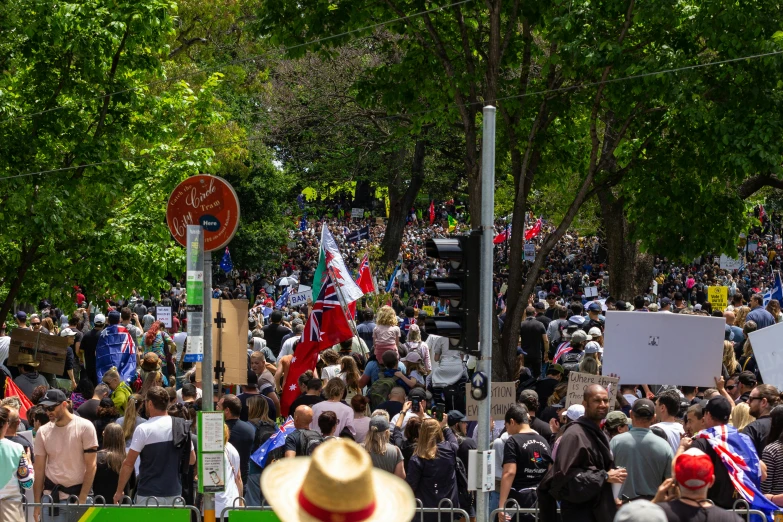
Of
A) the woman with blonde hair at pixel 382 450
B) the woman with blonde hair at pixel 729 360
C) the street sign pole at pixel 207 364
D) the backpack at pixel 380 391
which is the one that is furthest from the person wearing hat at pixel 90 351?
the street sign pole at pixel 207 364

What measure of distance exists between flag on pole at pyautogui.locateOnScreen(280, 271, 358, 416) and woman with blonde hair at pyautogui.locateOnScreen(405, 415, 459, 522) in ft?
13.9

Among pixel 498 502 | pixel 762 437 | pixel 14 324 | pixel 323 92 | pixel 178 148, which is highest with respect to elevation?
pixel 323 92

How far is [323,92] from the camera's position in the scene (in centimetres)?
2762

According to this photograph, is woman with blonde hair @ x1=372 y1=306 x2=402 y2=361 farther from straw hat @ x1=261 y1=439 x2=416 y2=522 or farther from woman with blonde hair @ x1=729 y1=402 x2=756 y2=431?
straw hat @ x1=261 y1=439 x2=416 y2=522

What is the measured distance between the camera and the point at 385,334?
1491cm

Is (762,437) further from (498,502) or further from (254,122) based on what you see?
(254,122)

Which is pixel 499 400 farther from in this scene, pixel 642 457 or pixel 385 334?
pixel 385 334

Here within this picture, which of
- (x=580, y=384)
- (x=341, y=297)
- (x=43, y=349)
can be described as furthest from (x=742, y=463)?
(x=43, y=349)

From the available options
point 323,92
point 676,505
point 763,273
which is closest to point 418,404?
point 676,505

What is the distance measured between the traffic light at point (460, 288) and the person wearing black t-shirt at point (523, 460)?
1.38 metres

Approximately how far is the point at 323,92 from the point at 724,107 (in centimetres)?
1489

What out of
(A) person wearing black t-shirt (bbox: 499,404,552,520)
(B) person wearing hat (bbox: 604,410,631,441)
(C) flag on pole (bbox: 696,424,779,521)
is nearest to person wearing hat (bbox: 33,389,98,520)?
(A) person wearing black t-shirt (bbox: 499,404,552,520)

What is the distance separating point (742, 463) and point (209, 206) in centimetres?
433

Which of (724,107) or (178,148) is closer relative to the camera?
(724,107)
